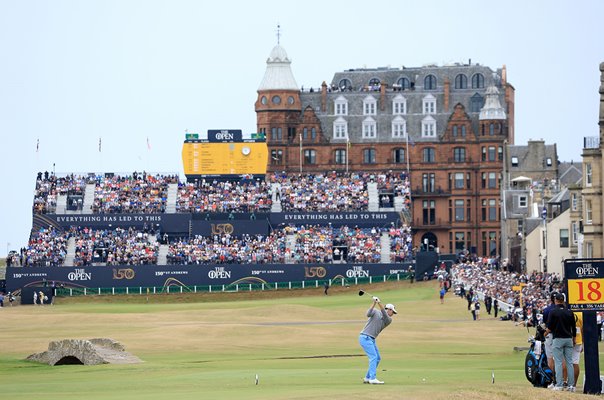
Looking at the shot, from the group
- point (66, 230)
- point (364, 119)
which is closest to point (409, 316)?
point (66, 230)

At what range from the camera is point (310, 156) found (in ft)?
503

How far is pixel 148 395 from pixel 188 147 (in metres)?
103

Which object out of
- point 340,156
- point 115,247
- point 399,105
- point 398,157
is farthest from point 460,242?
point 115,247

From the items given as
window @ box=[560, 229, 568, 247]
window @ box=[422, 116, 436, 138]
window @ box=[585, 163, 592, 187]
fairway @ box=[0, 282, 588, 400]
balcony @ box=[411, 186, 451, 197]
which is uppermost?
window @ box=[422, 116, 436, 138]

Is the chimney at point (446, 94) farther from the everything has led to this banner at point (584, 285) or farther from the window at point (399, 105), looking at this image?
the everything has led to this banner at point (584, 285)

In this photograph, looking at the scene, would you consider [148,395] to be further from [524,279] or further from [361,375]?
[524,279]

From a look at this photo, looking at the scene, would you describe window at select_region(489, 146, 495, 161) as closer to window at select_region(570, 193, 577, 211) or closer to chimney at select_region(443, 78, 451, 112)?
chimney at select_region(443, 78, 451, 112)

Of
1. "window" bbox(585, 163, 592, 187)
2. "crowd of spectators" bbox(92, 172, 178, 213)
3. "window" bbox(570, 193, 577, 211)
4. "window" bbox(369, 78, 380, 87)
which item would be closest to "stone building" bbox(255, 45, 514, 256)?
"window" bbox(369, 78, 380, 87)

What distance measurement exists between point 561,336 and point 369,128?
122 metres

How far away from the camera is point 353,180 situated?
5241 inches

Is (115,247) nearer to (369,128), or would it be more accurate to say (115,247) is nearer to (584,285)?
(369,128)

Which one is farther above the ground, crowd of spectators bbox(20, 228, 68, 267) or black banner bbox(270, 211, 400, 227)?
black banner bbox(270, 211, 400, 227)

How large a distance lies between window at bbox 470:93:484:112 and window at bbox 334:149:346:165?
14.2 meters

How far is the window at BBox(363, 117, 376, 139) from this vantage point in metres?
154
